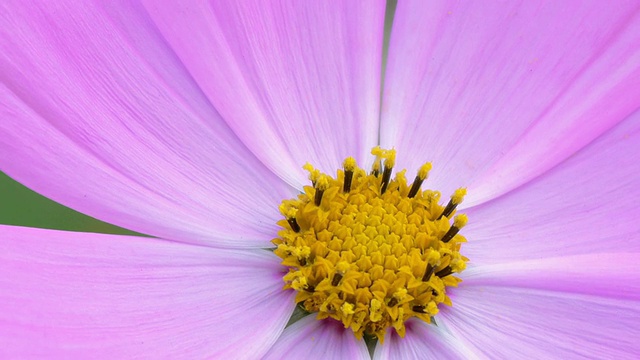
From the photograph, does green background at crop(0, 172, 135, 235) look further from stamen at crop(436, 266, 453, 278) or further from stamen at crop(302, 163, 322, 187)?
stamen at crop(436, 266, 453, 278)

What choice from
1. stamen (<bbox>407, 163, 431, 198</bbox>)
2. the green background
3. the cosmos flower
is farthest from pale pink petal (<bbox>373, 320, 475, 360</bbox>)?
the green background

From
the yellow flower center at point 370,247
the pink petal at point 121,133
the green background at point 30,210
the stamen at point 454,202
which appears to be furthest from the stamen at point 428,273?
the green background at point 30,210

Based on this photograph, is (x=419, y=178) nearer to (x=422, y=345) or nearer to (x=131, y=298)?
(x=422, y=345)

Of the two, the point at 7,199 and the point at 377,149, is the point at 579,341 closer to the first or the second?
the point at 377,149

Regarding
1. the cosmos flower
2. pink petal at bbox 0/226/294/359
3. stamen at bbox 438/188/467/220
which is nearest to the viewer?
pink petal at bbox 0/226/294/359

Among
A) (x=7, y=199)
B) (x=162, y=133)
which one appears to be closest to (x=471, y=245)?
(x=162, y=133)

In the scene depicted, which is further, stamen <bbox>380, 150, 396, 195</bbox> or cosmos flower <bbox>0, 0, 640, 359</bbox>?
stamen <bbox>380, 150, 396, 195</bbox>

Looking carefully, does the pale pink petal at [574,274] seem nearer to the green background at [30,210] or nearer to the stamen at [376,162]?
the stamen at [376,162]
